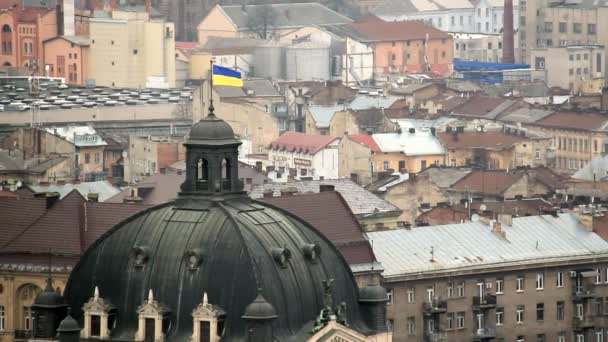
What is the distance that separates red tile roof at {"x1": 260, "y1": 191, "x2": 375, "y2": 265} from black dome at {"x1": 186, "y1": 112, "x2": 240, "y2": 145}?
91.2ft

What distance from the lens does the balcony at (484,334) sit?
149875mm

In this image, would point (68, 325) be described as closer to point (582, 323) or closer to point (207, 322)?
point (207, 322)

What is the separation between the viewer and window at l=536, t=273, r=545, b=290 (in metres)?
154

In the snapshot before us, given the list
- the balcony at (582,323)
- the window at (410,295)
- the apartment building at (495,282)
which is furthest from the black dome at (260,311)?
the balcony at (582,323)

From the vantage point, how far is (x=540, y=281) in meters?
154

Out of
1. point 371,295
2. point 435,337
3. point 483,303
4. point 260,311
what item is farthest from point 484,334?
point 260,311

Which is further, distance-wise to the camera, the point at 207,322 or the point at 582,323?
the point at 582,323

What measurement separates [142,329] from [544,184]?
9268 centimetres

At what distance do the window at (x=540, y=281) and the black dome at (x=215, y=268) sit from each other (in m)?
43.4

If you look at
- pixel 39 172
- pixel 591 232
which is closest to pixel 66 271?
pixel 591 232

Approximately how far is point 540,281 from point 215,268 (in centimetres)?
4832

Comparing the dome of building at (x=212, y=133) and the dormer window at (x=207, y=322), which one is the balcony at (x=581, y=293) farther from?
the dormer window at (x=207, y=322)

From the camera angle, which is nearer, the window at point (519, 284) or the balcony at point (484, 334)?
the balcony at point (484, 334)

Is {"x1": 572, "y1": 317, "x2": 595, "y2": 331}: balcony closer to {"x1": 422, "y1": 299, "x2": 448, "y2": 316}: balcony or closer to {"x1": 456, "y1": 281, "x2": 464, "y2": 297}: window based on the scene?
{"x1": 456, "y1": 281, "x2": 464, "y2": 297}: window
